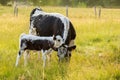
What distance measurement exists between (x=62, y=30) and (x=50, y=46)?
51 centimetres

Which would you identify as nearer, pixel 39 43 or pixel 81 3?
pixel 39 43

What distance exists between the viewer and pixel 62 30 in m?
8.78

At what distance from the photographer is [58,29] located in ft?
29.1

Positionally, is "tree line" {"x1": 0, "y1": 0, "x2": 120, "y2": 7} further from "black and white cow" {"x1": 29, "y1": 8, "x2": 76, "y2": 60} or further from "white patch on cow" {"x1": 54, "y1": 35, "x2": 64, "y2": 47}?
"white patch on cow" {"x1": 54, "y1": 35, "x2": 64, "y2": 47}

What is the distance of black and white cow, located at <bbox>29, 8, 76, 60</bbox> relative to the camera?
336 inches

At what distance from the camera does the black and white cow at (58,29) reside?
8531 millimetres

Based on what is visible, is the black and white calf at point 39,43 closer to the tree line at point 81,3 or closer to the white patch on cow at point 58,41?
the white patch on cow at point 58,41

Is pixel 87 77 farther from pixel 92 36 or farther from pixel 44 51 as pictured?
pixel 92 36

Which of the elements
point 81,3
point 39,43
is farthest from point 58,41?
point 81,3

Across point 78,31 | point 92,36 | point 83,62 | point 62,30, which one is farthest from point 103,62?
point 78,31

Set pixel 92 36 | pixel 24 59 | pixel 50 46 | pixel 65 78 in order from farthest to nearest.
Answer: pixel 92 36, pixel 24 59, pixel 50 46, pixel 65 78

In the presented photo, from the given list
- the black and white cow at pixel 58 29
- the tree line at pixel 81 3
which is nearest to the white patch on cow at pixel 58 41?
the black and white cow at pixel 58 29

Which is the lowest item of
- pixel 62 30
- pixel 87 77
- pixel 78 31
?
pixel 78 31

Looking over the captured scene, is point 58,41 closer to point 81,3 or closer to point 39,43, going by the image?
point 39,43
